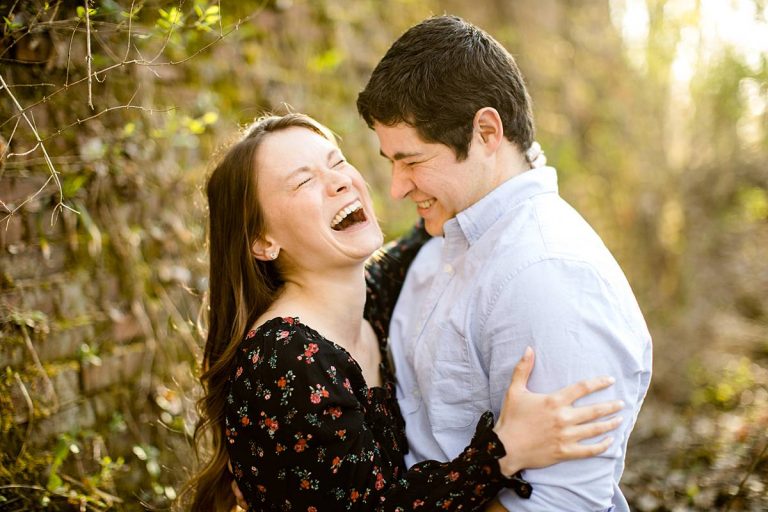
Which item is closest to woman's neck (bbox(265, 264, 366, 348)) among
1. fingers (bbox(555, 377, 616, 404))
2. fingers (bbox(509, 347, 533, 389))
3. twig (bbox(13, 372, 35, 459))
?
fingers (bbox(509, 347, 533, 389))

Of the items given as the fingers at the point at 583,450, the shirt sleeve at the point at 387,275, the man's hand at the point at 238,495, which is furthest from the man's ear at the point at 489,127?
the man's hand at the point at 238,495

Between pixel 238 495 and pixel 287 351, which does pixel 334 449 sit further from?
pixel 238 495

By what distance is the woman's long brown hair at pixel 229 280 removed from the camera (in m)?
2.06

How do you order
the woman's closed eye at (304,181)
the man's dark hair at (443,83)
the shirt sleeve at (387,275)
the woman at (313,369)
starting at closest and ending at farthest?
1. the woman at (313,369)
2. the man's dark hair at (443,83)
3. the woman's closed eye at (304,181)
4. the shirt sleeve at (387,275)

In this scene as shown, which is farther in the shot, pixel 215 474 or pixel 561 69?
pixel 561 69

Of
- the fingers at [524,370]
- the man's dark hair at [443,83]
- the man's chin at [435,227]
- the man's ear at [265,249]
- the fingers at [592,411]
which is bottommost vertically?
the fingers at [592,411]

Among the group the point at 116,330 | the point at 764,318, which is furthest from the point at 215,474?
the point at 764,318

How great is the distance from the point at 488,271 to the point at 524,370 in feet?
1.05

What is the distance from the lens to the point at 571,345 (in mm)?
1571

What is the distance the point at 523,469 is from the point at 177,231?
5.97 feet

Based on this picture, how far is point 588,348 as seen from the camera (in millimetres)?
1573

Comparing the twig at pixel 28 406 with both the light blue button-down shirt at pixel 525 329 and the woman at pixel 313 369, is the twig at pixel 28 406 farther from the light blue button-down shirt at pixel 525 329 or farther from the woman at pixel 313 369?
the light blue button-down shirt at pixel 525 329

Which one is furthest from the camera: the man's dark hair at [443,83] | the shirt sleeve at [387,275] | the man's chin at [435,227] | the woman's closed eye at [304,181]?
the shirt sleeve at [387,275]

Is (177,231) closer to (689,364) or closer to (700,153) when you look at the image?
(689,364)
